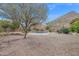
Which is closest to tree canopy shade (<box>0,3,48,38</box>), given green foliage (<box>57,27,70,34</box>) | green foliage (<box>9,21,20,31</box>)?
green foliage (<box>9,21,20,31</box>)

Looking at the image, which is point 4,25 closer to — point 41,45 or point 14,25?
point 14,25

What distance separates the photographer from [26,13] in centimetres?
210

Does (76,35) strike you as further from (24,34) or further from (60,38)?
(24,34)

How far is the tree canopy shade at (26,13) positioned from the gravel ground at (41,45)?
116 millimetres

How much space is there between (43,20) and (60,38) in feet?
0.74

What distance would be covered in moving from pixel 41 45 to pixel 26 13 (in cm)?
32

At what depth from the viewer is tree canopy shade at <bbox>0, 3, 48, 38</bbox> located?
6.84 feet

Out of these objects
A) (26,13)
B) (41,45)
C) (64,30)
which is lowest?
(41,45)

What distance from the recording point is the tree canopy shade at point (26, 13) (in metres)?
2.08

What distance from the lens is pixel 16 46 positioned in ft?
6.84

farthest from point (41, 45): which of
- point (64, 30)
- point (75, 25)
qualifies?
point (75, 25)

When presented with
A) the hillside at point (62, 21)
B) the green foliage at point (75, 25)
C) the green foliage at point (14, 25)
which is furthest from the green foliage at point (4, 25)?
the green foliage at point (75, 25)

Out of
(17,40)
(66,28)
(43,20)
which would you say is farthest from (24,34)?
(66,28)

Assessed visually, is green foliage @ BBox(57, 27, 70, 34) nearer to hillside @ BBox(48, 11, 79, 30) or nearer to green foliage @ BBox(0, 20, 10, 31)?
hillside @ BBox(48, 11, 79, 30)
